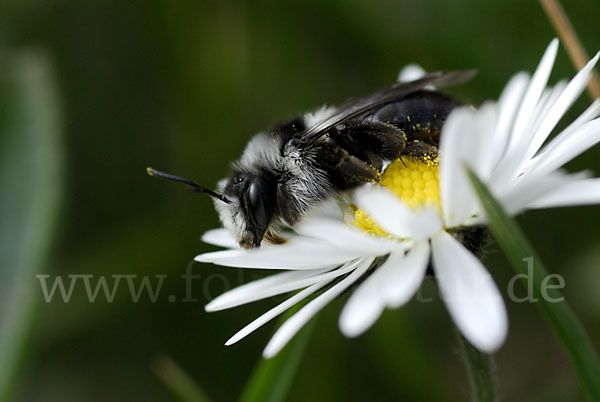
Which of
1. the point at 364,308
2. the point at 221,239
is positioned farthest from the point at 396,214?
the point at 221,239

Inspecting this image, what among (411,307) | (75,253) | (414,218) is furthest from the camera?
(75,253)

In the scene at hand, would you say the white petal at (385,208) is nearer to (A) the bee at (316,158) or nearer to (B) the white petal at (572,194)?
(B) the white petal at (572,194)

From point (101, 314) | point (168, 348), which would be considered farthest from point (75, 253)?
point (168, 348)

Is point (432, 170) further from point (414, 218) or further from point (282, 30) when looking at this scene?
point (282, 30)

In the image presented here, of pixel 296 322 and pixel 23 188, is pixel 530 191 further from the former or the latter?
pixel 23 188

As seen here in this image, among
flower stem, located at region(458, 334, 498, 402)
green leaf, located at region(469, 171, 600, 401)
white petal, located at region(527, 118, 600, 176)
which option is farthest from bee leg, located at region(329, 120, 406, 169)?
green leaf, located at region(469, 171, 600, 401)

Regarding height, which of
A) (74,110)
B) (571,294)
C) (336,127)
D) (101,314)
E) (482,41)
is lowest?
(571,294)

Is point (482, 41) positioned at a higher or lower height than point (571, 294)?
higher
